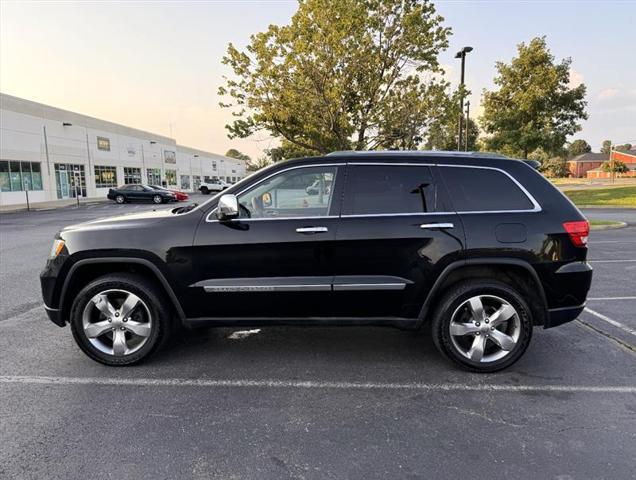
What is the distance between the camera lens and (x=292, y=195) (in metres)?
4.13

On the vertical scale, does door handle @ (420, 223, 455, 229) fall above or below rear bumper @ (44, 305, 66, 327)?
above

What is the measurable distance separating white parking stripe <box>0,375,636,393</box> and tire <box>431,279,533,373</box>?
26cm

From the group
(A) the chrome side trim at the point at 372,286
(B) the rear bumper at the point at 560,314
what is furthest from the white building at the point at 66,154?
(B) the rear bumper at the point at 560,314

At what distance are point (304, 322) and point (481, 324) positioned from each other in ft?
5.04

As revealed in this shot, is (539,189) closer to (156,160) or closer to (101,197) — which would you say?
(101,197)

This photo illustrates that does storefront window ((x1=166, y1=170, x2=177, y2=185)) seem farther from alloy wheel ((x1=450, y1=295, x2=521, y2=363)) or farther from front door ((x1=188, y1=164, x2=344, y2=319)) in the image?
alloy wheel ((x1=450, y1=295, x2=521, y2=363))

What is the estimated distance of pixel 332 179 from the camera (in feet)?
12.8

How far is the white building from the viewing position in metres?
29.3

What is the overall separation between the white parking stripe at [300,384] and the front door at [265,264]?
0.57 m

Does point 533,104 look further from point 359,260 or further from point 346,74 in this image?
point 359,260

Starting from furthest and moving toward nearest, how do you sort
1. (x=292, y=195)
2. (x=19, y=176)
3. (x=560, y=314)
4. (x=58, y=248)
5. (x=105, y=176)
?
(x=105, y=176), (x=19, y=176), (x=292, y=195), (x=58, y=248), (x=560, y=314)

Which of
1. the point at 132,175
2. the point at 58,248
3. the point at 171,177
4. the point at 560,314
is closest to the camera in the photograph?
the point at 560,314

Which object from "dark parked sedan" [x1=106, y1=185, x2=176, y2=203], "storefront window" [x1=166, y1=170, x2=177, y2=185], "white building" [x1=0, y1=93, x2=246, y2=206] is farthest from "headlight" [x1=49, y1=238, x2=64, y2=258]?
"storefront window" [x1=166, y1=170, x2=177, y2=185]

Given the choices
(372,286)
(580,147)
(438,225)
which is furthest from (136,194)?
(580,147)
